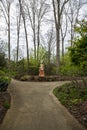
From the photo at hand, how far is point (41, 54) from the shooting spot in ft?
156

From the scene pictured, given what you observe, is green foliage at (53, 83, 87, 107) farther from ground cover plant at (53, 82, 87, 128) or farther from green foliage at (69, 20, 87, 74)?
green foliage at (69, 20, 87, 74)

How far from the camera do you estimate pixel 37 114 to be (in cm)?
1175

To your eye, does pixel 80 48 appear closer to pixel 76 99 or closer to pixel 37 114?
pixel 76 99

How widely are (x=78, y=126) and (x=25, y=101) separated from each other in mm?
5693

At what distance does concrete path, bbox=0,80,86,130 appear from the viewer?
9.73 metres

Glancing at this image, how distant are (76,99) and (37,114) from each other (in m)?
3.27

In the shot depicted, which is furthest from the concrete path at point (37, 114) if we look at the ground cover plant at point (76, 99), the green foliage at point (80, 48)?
the green foliage at point (80, 48)

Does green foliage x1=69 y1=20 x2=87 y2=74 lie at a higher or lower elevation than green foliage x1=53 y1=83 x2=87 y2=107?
higher

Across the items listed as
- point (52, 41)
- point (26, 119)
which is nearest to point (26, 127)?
point (26, 119)

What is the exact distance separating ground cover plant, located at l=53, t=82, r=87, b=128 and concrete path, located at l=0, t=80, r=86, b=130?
0.28m

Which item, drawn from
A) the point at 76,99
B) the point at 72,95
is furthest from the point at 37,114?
the point at 72,95

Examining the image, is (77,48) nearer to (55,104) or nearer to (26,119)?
(55,104)

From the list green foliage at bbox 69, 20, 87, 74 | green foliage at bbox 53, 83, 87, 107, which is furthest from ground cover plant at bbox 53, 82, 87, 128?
green foliage at bbox 69, 20, 87, 74

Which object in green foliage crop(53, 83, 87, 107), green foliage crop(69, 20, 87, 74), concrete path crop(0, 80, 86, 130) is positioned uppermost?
green foliage crop(69, 20, 87, 74)
